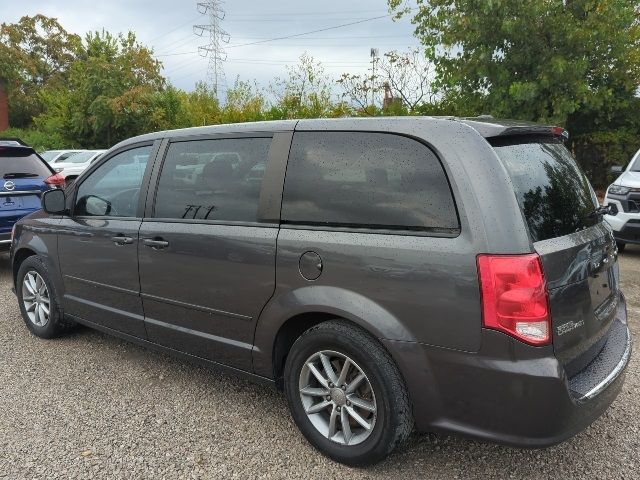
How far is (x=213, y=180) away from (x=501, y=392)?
1.95m

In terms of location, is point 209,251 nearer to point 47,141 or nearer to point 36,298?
point 36,298

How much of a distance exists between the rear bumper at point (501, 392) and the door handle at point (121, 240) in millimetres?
1933

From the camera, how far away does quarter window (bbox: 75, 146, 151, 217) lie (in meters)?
3.63

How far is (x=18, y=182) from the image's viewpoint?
6.67 meters

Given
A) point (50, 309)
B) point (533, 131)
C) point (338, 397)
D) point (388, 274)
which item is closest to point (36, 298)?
point (50, 309)

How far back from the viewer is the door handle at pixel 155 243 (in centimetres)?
324

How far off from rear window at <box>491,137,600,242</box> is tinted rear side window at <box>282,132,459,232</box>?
1.06 ft

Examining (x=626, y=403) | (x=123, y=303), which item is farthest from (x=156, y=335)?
(x=626, y=403)

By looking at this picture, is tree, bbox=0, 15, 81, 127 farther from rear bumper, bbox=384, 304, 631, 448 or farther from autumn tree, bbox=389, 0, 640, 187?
rear bumper, bbox=384, 304, 631, 448

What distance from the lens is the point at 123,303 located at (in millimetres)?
3615

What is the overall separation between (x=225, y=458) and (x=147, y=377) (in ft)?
3.90

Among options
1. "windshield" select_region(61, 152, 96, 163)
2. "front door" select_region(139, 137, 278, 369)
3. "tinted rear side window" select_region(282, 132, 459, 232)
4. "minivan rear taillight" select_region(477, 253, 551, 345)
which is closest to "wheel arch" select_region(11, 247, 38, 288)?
"front door" select_region(139, 137, 278, 369)

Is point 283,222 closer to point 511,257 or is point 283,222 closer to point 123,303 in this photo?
point 511,257

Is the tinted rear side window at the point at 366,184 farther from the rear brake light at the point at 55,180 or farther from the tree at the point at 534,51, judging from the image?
the tree at the point at 534,51
